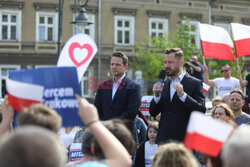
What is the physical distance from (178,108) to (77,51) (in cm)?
185

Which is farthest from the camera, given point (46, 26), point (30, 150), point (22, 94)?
point (46, 26)

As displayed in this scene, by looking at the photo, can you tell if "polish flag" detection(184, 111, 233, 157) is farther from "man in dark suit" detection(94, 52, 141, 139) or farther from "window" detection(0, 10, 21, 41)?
"window" detection(0, 10, 21, 41)

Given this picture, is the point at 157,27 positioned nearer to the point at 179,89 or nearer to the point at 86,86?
the point at 86,86

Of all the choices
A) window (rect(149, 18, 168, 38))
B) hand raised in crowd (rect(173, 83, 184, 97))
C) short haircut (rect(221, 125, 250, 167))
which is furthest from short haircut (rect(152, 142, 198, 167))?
window (rect(149, 18, 168, 38))

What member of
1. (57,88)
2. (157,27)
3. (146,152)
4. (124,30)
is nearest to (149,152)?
(146,152)

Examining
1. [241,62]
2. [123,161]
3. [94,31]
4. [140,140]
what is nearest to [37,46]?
[94,31]

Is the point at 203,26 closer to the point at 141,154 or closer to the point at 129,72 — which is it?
the point at 141,154

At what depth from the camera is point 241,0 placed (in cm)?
3322

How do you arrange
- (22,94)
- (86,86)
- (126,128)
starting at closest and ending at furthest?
1. (22,94)
2. (126,128)
3. (86,86)

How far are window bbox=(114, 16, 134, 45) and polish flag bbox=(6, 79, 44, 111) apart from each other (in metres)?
26.9

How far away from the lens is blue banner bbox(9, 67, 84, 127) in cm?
298

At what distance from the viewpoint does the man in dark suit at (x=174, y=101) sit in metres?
5.27

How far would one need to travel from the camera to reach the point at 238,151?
1.83 metres

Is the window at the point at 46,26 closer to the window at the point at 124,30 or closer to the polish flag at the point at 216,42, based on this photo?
the window at the point at 124,30
